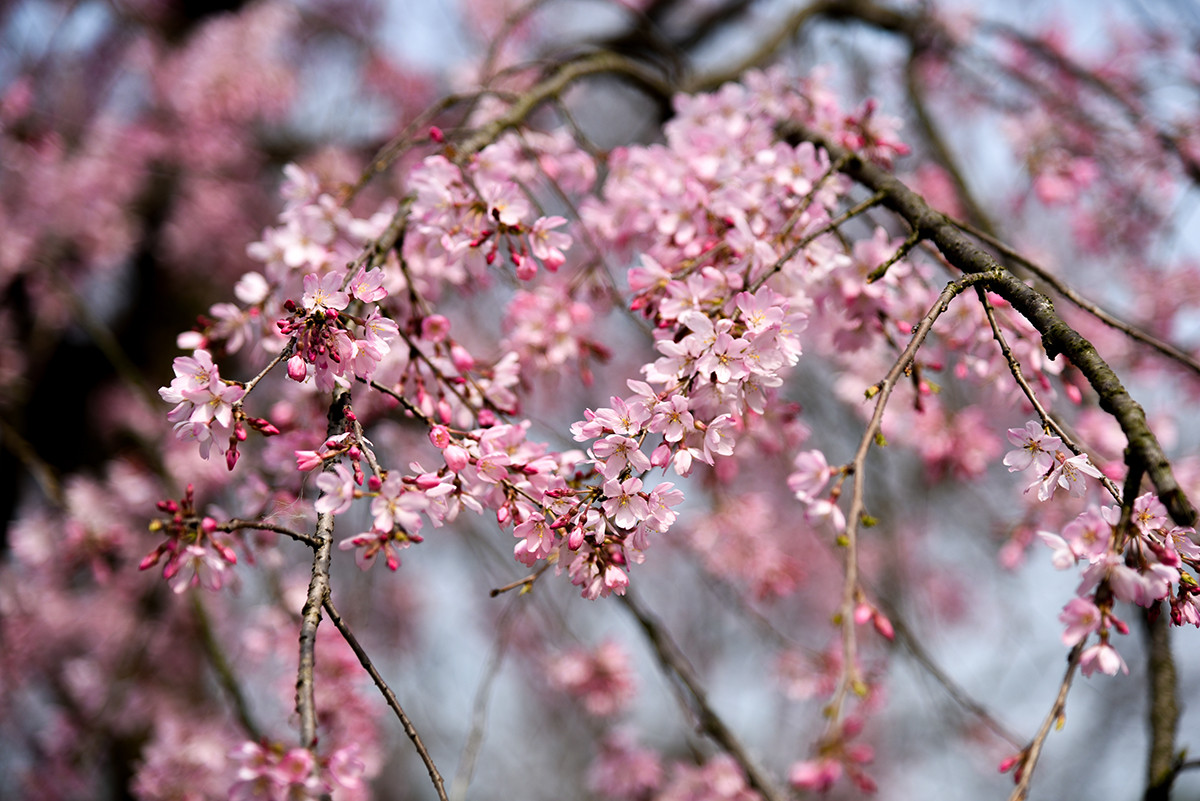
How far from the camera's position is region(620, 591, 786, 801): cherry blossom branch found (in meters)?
1.92

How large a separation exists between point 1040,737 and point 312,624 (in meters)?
0.98

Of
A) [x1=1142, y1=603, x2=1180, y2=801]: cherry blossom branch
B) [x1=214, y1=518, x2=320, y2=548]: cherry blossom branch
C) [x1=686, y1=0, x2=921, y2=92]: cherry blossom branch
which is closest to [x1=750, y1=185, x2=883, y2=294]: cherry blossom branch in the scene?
[x1=214, y1=518, x2=320, y2=548]: cherry blossom branch

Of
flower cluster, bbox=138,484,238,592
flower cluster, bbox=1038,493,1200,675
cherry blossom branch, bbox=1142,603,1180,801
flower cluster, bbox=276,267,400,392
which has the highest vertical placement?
flower cluster, bbox=276,267,400,392

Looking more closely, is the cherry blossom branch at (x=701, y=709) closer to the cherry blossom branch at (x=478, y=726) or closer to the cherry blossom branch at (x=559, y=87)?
the cherry blossom branch at (x=478, y=726)

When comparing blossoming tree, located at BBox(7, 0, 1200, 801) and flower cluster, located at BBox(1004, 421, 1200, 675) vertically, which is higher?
blossoming tree, located at BBox(7, 0, 1200, 801)

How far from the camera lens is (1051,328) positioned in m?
1.07

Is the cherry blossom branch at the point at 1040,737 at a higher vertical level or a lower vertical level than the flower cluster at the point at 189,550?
lower

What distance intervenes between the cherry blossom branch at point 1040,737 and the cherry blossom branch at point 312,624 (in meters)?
0.90

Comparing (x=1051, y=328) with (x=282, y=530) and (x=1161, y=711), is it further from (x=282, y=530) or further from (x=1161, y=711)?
(x=1161, y=711)

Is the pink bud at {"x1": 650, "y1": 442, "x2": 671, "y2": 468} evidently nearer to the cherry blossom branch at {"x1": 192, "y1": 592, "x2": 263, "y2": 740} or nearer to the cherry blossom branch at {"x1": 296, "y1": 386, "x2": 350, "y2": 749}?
the cherry blossom branch at {"x1": 296, "y1": 386, "x2": 350, "y2": 749}

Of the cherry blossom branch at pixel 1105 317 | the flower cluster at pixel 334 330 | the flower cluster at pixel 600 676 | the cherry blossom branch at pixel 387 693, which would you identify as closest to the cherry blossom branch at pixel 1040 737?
the cherry blossom branch at pixel 1105 317

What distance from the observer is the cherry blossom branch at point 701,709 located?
75.7 inches

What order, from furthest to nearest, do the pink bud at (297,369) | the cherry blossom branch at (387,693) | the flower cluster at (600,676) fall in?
1. the flower cluster at (600,676)
2. the pink bud at (297,369)
3. the cherry blossom branch at (387,693)

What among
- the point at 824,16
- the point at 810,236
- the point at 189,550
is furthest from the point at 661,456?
the point at 824,16
